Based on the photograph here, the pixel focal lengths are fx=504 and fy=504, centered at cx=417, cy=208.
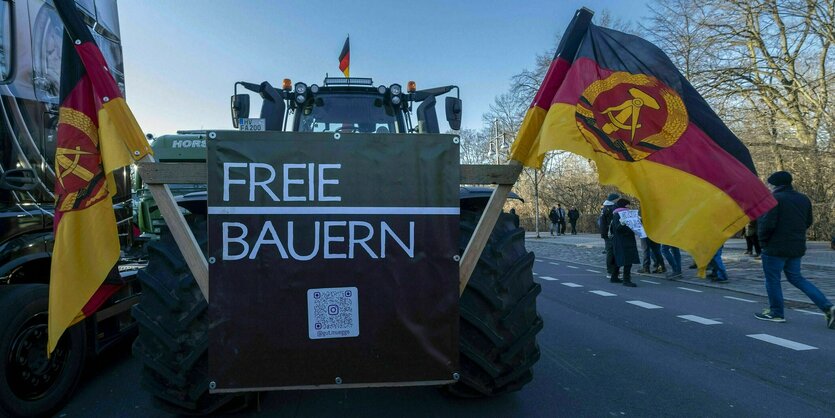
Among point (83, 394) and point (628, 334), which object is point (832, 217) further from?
point (83, 394)

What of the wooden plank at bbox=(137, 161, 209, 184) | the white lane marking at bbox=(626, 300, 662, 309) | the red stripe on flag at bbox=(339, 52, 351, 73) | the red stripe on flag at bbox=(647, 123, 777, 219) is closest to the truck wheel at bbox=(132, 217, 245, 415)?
the wooden plank at bbox=(137, 161, 209, 184)

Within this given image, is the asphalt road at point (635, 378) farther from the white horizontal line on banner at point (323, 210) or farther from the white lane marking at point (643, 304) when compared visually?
the white horizontal line on banner at point (323, 210)

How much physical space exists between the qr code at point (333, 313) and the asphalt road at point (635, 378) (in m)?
1.22

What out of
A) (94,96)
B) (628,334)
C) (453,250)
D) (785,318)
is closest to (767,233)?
(785,318)

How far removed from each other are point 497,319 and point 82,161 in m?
Result: 2.31

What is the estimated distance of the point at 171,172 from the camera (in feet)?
8.03

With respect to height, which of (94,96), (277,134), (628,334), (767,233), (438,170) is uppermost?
(94,96)

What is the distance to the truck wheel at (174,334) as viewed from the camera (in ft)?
8.46

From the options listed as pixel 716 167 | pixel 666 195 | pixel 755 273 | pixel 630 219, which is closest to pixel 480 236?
pixel 666 195

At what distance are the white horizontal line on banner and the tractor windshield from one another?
2928 mm

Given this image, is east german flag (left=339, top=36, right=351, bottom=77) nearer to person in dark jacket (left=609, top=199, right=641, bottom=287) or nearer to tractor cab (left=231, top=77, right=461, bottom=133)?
tractor cab (left=231, top=77, right=461, bottom=133)

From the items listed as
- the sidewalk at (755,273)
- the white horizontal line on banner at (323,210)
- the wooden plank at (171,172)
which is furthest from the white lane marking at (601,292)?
the wooden plank at (171,172)

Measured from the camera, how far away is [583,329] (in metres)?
5.96

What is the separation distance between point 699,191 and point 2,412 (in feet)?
13.0
